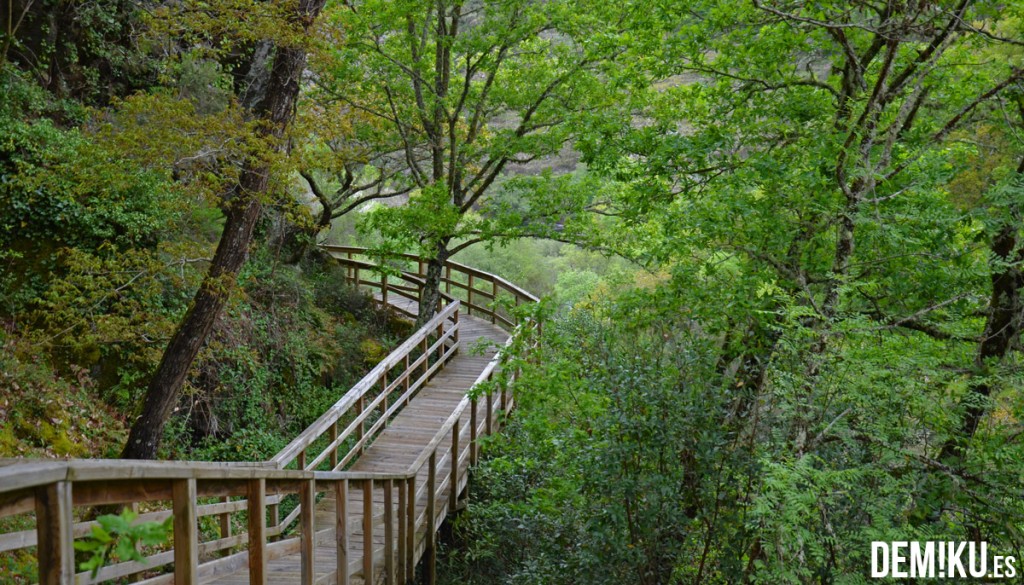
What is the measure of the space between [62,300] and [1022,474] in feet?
26.6

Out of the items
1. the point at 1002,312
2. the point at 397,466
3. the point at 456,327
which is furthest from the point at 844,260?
the point at 456,327

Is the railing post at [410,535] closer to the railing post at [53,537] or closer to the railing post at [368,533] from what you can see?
the railing post at [368,533]

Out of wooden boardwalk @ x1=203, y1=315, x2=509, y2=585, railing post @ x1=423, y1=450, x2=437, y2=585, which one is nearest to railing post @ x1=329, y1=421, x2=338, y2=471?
wooden boardwalk @ x1=203, y1=315, x2=509, y2=585

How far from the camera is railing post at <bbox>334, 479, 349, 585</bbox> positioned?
4.55m

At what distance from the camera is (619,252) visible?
11.9 meters

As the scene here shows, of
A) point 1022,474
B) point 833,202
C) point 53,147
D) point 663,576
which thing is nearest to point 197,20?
point 53,147

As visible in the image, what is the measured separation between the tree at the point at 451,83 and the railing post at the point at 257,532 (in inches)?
308

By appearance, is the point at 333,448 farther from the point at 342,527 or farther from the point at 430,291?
the point at 430,291

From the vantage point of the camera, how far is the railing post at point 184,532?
2.52 meters

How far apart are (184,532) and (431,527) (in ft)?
16.3

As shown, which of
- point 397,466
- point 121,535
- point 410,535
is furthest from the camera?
point 397,466

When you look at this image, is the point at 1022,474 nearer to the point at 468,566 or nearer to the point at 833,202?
the point at 833,202

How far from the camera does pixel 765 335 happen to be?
6281 millimetres

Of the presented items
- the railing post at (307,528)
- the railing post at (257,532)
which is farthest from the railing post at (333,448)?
the railing post at (257,532)
